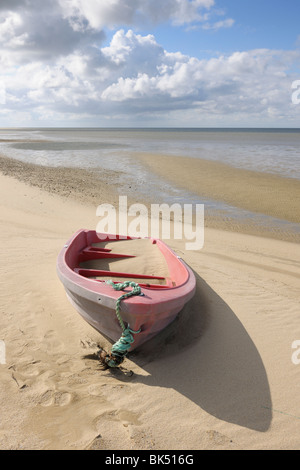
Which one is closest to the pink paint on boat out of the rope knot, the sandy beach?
the rope knot

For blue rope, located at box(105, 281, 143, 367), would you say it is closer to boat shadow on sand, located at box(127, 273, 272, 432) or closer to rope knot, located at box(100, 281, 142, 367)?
rope knot, located at box(100, 281, 142, 367)

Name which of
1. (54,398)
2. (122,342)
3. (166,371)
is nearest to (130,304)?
(122,342)

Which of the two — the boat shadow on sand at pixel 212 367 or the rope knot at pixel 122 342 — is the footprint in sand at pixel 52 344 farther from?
the boat shadow on sand at pixel 212 367

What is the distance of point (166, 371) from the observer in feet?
13.2

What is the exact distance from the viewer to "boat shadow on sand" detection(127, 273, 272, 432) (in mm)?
3605

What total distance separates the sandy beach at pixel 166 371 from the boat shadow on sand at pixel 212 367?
0.05ft

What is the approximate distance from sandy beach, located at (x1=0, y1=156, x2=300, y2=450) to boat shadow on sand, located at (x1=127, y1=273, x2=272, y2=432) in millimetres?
14

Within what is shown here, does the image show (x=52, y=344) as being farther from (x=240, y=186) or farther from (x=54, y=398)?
(x=240, y=186)

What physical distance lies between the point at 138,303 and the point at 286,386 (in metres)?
2.22

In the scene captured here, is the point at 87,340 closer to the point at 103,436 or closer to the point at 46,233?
Answer: the point at 103,436

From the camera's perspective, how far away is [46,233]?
9430mm

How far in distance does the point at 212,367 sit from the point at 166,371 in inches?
25.6

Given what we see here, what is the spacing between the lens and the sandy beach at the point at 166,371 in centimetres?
317

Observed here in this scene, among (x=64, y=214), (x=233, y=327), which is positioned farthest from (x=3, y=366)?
(x=64, y=214)
